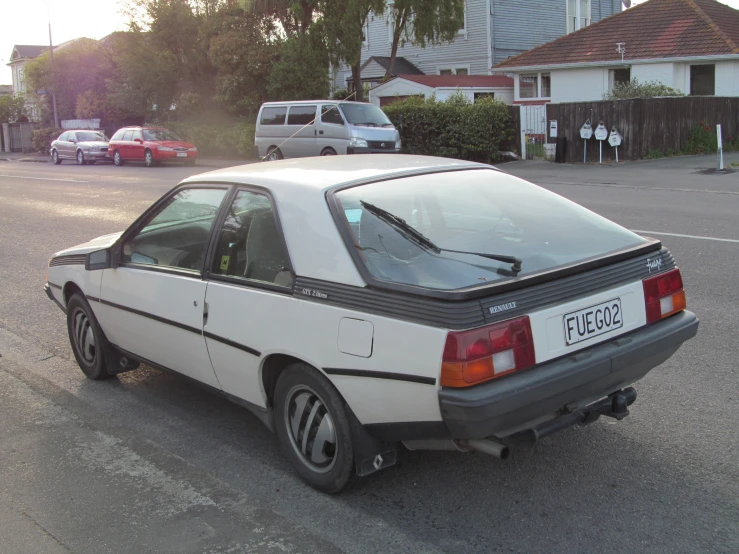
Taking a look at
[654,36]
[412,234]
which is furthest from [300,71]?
[412,234]

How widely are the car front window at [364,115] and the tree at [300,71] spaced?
8747 mm

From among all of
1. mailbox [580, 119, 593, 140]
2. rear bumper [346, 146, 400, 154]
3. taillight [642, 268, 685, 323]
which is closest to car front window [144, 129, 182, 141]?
rear bumper [346, 146, 400, 154]

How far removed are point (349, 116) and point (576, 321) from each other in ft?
63.4

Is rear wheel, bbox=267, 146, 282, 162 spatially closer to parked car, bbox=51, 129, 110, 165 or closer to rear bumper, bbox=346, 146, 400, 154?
rear bumper, bbox=346, 146, 400, 154

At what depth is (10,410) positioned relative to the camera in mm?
5066

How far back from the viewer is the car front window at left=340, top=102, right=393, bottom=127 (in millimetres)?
22172

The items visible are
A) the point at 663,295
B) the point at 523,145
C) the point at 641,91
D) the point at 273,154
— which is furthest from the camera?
the point at 523,145

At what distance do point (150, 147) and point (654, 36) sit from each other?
64.2 ft

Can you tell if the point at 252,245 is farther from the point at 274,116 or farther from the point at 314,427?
the point at 274,116

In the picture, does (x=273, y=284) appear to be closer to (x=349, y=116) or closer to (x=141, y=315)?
(x=141, y=315)

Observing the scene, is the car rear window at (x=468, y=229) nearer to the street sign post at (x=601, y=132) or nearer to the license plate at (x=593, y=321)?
the license plate at (x=593, y=321)

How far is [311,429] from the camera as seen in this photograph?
12.2 feet

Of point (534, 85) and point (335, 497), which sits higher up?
point (534, 85)

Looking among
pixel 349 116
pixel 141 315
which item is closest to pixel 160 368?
pixel 141 315
